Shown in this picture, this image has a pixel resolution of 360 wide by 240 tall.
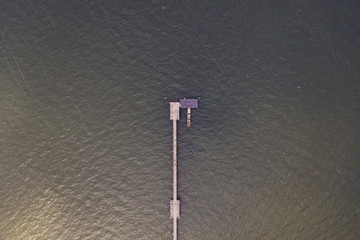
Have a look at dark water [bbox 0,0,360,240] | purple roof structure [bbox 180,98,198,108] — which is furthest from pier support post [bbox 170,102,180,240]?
dark water [bbox 0,0,360,240]

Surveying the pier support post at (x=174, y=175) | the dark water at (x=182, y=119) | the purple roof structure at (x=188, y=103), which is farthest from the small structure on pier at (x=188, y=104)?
the dark water at (x=182, y=119)

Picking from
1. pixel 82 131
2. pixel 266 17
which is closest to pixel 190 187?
pixel 82 131

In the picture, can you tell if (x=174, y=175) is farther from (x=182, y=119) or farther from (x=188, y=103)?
(x=188, y=103)

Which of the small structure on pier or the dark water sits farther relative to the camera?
the small structure on pier

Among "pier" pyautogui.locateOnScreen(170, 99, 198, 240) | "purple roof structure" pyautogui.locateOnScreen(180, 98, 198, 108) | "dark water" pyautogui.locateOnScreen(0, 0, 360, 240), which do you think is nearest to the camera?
"pier" pyautogui.locateOnScreen(170, 99, 198, 240)

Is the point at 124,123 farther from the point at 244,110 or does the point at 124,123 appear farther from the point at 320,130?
the point at 320,130

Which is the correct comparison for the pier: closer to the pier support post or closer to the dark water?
the pier support post

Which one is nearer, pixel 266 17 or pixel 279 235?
pixel 279 235

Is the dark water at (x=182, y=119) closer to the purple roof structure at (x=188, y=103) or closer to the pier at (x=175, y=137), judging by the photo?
the pier at (x=175, y=137)
